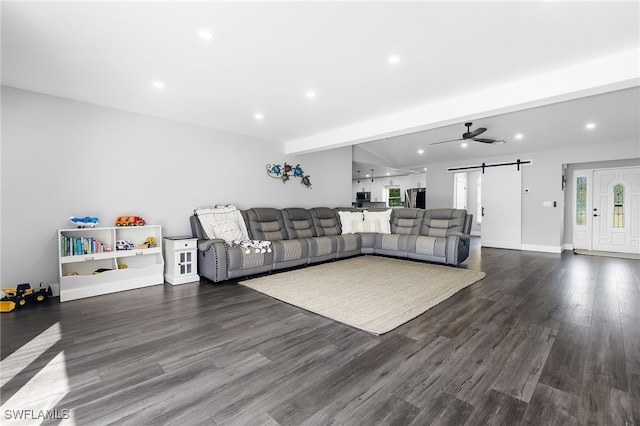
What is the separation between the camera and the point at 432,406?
156cm

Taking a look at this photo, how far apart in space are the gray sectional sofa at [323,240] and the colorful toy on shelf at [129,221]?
2.35 feet

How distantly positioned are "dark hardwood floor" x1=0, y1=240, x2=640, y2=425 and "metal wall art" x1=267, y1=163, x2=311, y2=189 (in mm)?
3181

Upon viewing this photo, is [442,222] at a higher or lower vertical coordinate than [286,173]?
lower

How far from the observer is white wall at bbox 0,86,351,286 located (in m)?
3.38

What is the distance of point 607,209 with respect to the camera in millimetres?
6750

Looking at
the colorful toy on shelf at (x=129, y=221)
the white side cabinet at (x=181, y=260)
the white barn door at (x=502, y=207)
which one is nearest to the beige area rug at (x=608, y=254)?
the white barn door at (x=502, y=207)

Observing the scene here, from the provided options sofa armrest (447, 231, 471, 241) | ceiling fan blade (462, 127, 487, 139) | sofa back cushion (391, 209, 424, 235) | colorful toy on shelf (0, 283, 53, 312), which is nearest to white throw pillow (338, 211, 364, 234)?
sofa back cushion (391, 209, 424, 235)

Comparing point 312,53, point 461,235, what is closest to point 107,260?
point 312,53

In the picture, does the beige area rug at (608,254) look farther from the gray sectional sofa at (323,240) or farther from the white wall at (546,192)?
the gray sectional sofa at (323,240)

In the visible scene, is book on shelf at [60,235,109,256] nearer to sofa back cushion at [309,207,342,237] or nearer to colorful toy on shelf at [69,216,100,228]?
colorful toy on shelf at [69,216,100,228]

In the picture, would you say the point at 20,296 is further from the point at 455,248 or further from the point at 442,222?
the point at 442,222

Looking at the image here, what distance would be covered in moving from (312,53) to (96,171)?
3.28m

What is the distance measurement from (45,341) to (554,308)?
15.2 feet

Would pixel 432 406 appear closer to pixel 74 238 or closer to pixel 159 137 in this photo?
pixel 74 238
